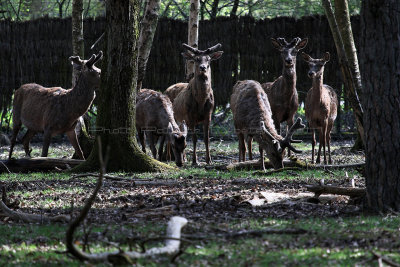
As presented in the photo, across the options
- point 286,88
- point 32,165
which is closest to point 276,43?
point 286,88

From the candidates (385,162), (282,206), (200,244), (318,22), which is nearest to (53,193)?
(282,206)

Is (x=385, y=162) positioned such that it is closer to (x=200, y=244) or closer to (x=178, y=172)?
(x=200, y=244)

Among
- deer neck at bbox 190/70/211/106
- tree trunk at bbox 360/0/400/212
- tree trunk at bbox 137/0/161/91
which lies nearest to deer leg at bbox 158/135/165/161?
deer neck at bbox 190/70/211/106

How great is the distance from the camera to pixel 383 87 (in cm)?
612

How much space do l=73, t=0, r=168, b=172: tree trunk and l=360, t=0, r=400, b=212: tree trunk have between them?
15.3ft

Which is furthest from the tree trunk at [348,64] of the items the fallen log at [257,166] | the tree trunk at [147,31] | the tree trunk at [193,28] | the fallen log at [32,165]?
the tree trunk at [193,28]

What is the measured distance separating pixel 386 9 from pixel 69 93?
750cm

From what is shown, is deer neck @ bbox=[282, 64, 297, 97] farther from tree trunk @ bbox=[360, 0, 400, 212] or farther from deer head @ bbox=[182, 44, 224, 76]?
tree trunk @ bbox=[360, 0, 400, 212]

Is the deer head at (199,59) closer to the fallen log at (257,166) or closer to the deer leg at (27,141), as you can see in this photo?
the fallen log at (257,166)

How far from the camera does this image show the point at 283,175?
1007cm

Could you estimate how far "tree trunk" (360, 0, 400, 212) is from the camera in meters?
6.09

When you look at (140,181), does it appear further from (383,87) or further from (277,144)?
(383,87)

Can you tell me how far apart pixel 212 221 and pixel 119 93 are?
4.47 meters

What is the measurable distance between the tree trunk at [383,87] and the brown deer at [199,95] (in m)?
6.60
